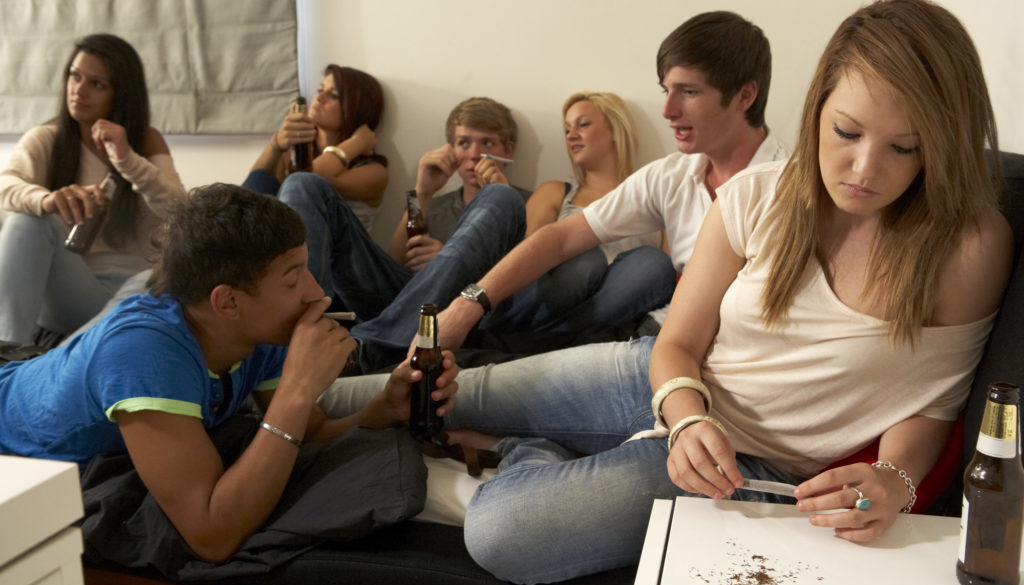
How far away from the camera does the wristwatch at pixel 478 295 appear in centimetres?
181

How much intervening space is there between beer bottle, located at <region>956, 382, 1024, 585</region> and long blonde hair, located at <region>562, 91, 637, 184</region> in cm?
188

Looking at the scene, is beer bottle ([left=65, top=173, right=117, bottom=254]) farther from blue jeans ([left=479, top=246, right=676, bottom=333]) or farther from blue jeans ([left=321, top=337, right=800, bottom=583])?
blue jeans ([left=321, top=337, right=800, bottom=583])

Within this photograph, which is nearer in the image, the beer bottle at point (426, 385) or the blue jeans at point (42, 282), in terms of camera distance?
the beer bottle at point (426, 385)

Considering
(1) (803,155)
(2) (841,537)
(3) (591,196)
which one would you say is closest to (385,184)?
(3) (591,196)

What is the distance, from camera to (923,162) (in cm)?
101

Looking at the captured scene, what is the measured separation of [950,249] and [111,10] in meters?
3.16

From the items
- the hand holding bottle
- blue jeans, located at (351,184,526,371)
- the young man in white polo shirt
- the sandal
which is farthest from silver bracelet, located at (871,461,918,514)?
the hand holding bottle

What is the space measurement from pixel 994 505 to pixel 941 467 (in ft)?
1.29

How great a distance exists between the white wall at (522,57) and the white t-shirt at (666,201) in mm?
754

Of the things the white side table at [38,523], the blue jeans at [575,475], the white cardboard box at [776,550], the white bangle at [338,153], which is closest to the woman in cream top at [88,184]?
the white bangle at [338,153]

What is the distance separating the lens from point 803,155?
43.1 inches

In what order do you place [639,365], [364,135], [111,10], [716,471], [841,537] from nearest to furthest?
1. [841,537]
2. [716,471]
3. [639,365]
4. [364,135]
5. [111,10]

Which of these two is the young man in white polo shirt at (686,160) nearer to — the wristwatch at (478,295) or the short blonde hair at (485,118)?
the wristwatch at (478,295)

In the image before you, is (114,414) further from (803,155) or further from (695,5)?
(695,5)
